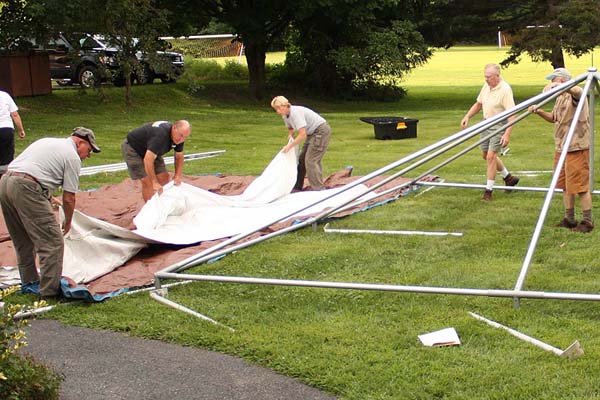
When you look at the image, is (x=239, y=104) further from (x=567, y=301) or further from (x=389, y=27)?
(x=567, y=301)

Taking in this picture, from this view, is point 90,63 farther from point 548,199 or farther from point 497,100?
point 548,199

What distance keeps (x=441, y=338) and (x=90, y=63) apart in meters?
23.7

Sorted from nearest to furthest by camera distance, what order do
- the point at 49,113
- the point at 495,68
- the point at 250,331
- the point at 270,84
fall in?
the point at 250,331 → the point at 495,68 → the point at 49,113 → the point at 270,84

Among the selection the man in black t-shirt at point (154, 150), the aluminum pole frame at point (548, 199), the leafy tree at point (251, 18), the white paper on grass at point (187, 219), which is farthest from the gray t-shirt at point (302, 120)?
the leafy tree at point (251, 18)

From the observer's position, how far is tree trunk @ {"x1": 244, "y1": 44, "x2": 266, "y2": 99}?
29531mm

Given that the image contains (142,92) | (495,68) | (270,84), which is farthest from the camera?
(270,84)

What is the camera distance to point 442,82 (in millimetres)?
43844

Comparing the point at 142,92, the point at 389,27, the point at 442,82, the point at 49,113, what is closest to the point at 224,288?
the point at 49,113

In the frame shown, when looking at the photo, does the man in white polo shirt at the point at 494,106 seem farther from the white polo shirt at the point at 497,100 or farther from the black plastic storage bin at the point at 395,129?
the black plastic storage bin at the point at 395,129

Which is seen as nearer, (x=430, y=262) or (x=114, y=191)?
(x=430, y=262)

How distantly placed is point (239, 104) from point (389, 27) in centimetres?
588

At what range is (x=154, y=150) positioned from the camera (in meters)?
9.55

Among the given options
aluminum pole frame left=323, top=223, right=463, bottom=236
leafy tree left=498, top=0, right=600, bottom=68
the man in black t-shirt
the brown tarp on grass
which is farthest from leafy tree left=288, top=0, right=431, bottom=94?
aluminum pole frame left=323, top=223, right=463, bottom=236

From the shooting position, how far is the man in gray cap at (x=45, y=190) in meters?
7.06
